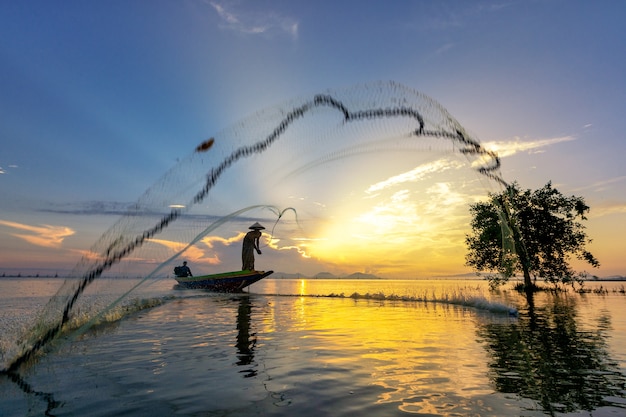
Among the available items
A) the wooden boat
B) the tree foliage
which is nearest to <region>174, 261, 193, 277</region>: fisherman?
the wooden boat

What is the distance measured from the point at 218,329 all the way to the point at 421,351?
9629 mm

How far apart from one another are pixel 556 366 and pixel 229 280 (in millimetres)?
47010

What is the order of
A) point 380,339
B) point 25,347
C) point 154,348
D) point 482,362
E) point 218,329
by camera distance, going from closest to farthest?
point 482,362
point 25,347
point 154,348
point 380,339
point 218,329

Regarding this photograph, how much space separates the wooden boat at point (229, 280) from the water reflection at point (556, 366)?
38731 millimetres

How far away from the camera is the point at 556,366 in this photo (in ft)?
33.7

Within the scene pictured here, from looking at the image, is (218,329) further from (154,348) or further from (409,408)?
(409,408)

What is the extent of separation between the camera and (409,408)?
708 centimetres

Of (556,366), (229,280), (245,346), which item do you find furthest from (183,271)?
(556,366)

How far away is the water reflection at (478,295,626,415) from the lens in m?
7.78

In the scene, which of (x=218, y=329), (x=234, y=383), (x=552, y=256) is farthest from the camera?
(x=552, y=256)

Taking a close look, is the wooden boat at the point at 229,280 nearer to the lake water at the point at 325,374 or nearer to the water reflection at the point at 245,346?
the water reflection at the point at 245,346

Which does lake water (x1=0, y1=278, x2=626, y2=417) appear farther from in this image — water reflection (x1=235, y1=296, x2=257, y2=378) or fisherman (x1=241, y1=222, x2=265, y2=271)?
fisherman (x1=241, y1=222, x2=265, y2=271)

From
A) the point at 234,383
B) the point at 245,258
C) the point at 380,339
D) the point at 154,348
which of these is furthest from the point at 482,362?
the point at 245,258

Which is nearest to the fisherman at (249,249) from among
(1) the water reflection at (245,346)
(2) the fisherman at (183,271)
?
(2) the fisherman at (183,271)
